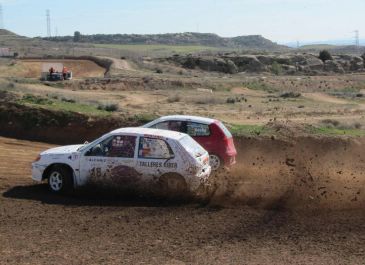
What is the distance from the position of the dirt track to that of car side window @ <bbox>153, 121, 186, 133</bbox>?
3.59m

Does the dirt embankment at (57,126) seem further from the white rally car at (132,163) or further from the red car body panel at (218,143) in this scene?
the white rally car at (132,163)

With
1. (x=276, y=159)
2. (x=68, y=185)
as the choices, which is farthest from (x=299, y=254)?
(x=276, y=159)

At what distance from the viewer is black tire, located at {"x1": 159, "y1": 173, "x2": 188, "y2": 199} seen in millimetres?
11188

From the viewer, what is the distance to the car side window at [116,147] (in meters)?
11.4

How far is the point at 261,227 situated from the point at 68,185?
4415mm

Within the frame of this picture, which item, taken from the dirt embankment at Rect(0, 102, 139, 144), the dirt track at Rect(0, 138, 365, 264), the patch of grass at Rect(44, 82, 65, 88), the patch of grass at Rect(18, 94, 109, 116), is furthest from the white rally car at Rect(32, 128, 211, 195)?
the patch of grass at Rect(44, 82, 65, 88)

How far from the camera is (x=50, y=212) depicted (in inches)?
406

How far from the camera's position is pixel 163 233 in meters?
9.06

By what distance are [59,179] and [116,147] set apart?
1.43 m

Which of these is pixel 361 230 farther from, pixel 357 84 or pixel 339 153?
pixel 357 84

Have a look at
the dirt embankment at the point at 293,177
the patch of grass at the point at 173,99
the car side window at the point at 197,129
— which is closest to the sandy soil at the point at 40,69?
the patch of grass at the point at 173,99

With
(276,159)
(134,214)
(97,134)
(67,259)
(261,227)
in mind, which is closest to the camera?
(67,259)

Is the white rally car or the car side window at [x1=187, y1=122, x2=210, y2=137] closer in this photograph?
the white rally car

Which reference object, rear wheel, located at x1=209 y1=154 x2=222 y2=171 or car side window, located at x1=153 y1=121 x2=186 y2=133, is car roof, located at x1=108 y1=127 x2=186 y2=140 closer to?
rear wheel, located at x1=209 y1=154 x2=222 y2=171
